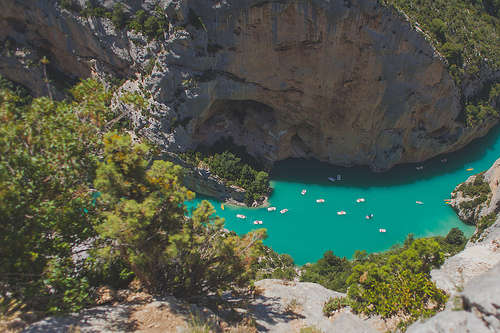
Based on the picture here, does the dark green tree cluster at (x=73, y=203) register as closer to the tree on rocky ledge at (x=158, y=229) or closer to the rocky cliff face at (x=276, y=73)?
the tree on rocky ledge at (x=158, y=229)

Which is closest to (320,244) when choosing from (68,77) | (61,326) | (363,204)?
(363,204)

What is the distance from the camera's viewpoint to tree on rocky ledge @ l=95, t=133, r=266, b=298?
8258mm

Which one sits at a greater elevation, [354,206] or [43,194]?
[354,206]

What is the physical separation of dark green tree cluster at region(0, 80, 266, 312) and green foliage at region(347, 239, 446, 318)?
4891 millimetres

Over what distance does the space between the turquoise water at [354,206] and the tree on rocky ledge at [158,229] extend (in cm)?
1590

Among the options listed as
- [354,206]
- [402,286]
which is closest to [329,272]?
[354,206]

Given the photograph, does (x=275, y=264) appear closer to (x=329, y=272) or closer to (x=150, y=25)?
(x=329, y=272)

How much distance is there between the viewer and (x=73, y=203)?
8.66 meters

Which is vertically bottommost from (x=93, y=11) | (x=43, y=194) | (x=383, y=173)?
(x=43, y=194)

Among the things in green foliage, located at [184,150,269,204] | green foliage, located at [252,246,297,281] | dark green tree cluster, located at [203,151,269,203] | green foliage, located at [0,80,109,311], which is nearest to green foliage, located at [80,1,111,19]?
green foliage, located at [184,150,269,204]

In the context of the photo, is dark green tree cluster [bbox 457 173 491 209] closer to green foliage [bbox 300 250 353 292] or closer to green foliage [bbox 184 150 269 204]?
green foliage [bbox 300 250 353 292]

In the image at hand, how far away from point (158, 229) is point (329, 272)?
15252 millimetres

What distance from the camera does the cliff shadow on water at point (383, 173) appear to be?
31.8m

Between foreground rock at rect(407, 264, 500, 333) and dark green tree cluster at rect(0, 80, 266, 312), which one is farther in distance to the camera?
dark green tree cluster at rect(0, 80, 266, 312)
